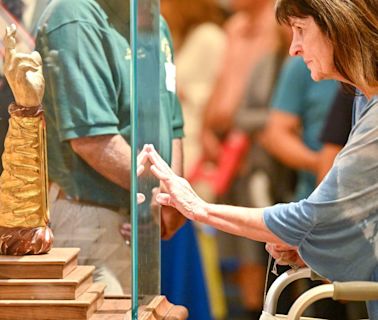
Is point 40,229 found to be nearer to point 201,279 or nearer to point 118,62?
point 118,62

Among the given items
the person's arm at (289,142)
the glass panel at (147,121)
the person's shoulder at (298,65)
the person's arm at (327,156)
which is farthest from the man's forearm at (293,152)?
the glass panel at (147,121)

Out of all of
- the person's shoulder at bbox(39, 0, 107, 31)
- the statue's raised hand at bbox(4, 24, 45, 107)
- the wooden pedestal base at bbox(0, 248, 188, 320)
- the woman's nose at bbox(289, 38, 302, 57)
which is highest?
the person's shoulder at bbox(39, 0, 107, 31)

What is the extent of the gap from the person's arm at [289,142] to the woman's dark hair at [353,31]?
7.20 feet

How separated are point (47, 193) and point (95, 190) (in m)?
0.17

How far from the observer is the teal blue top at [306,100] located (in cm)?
482

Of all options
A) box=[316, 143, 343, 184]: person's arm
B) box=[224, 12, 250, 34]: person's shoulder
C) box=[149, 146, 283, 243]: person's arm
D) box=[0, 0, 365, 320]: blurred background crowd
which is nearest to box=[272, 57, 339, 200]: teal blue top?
box=[316, 143, 343, 184]: person's arm

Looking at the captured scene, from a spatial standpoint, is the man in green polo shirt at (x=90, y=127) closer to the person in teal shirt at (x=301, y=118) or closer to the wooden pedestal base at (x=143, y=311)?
the wooden pedestal base at (x=143, y=311)

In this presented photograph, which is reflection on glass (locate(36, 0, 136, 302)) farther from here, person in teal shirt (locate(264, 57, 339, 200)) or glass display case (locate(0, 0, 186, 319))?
person in teal shirt (locate(264, 57, 339, 200))

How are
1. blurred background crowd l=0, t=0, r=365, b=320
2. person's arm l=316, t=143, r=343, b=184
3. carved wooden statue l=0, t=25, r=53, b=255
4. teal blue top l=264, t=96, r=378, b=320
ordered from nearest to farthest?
teal blue top l=264, t=96, r=378, b=320 < carved wooden statue l=0, t=25, r=53, b=255 < person's arm l=316, t=143, r=343, b=184 < blurred background crowd l=0, t=0, r=365, b=320

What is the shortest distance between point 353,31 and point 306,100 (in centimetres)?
219

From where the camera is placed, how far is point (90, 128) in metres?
2.91

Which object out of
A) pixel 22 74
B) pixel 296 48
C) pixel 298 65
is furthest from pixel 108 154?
pixel 298 65

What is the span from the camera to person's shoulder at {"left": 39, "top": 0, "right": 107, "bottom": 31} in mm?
2889

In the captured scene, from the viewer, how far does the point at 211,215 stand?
2.75 meters
